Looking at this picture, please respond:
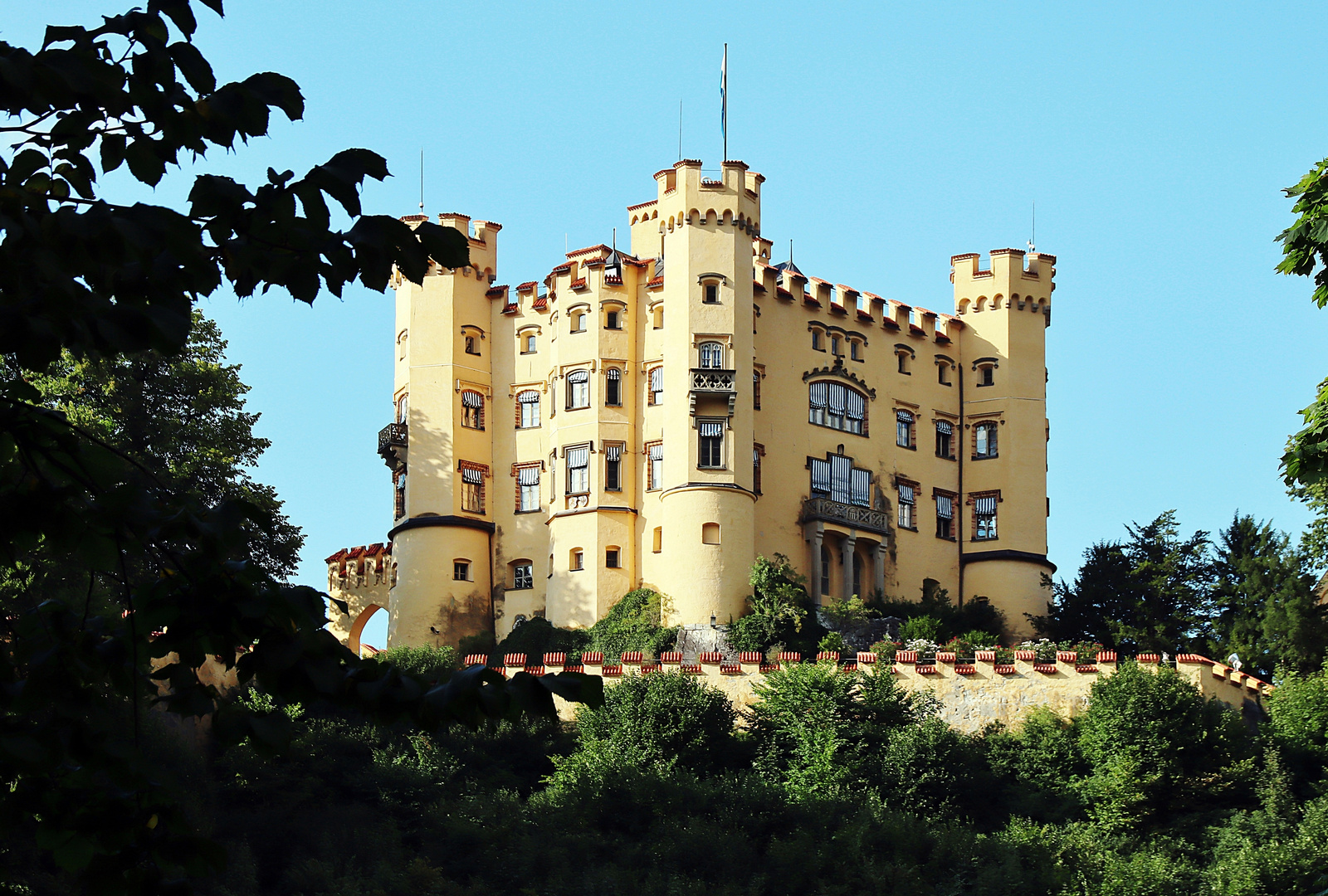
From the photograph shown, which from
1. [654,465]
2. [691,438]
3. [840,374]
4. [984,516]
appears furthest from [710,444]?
[984,516]

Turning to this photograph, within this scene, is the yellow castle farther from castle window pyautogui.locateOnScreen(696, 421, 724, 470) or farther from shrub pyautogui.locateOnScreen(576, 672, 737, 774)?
shrub pyautogui.locateOnScreen(576, 672, 737, 774)

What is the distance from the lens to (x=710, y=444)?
188ft

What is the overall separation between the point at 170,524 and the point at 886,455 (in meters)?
55.4

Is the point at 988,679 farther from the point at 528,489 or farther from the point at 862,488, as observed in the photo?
the point at 528,489

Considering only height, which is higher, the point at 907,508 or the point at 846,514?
the point at 907,508

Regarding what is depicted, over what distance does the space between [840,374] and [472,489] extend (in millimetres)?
13550

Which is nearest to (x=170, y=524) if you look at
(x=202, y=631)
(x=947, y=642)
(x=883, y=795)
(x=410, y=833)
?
(x=202, y=631)

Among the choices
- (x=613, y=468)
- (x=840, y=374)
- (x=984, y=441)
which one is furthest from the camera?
(x=984, y=441)

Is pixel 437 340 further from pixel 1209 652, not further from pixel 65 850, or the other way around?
pixel 65 850

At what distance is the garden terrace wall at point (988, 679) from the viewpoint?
49.0 meters

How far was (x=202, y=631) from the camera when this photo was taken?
8367 millimetres

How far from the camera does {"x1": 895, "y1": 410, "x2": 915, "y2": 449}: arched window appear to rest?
63344 mm

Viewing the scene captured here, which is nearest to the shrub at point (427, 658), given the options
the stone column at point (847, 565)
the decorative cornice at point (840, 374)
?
the stone column at point (847, 565)

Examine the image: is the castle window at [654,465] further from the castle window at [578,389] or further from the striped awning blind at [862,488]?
the striped awning blind at [862,488]
